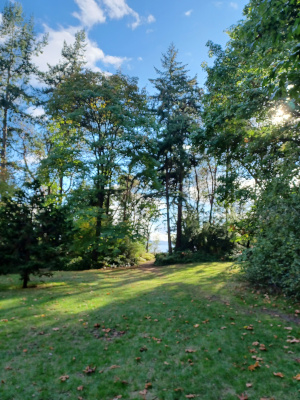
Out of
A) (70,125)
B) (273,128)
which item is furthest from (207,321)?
(70,125)

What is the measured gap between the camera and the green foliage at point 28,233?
919cm

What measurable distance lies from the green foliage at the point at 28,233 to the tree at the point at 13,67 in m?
12.5

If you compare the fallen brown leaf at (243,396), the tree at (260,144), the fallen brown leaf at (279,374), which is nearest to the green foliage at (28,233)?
the tree at (260,144)

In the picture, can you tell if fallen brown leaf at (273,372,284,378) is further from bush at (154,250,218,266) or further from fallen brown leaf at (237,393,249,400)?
bush at (154,250,218,266)

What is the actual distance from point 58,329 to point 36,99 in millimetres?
22011

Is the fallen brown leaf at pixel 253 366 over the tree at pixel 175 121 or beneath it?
beneath

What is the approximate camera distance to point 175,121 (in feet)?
72.3

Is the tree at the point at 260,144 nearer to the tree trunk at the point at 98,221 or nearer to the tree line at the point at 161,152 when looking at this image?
the tree line at the point at 161,152

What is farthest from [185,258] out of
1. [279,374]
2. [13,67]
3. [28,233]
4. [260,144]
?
[13,67]

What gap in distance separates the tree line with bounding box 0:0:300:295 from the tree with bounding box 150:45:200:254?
0.11 metres

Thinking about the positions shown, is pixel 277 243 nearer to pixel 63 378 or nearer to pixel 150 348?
pixel 150 348

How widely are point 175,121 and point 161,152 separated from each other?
2954mm

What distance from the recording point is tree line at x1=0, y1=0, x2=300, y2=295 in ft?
25.4

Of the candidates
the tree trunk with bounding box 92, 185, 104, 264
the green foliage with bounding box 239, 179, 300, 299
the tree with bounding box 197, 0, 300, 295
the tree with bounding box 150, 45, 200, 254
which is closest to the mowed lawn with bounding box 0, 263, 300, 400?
the green foliage with bounding box 239, 179, 300, 299
